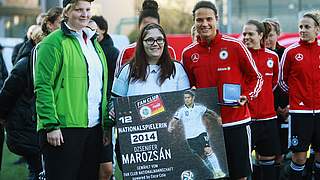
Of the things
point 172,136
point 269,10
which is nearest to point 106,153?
point 172,136

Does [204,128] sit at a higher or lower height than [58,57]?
lower

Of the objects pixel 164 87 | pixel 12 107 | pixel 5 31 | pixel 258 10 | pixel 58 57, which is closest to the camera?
pixel 58 57

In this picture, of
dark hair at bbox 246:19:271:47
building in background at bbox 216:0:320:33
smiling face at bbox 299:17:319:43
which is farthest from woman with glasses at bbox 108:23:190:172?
building in background at bbox 216:0:320:33

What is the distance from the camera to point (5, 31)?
33031 millimetres

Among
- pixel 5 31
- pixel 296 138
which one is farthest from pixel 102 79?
pixel 5 31

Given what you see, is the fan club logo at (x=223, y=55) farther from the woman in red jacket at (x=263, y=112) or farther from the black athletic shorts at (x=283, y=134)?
the black athletic shorts at (x=283, y=134)

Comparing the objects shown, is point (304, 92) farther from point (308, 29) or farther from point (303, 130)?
point (308, 29)

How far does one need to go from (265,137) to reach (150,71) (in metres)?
2.36

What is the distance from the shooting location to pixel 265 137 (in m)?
7.02

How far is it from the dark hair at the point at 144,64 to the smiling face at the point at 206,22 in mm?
428

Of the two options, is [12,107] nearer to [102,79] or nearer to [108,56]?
[108,56]

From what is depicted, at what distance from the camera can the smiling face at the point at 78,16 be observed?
4887mm

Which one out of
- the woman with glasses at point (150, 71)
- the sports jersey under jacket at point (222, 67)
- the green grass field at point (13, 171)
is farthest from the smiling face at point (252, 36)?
the green grass field at point (13, 171)

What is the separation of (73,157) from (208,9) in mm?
1723
